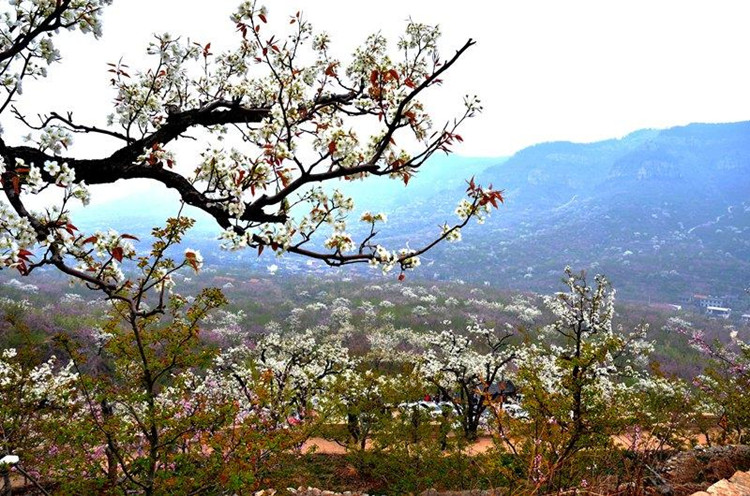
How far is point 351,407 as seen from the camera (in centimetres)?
1401

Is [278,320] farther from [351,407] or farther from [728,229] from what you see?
[728,229]

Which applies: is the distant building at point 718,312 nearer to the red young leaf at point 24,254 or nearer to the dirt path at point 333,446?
the dirt path at point 333,446

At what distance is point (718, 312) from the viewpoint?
88188 millimetres

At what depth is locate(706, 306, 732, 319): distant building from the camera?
281ft

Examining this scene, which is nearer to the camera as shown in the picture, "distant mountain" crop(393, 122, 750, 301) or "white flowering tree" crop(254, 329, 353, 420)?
"white flowering tree" crop(254, 329, 353, 420)

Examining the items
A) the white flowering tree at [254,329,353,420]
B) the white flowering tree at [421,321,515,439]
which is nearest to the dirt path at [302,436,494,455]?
the white flowering tree at [421,321,515,439]

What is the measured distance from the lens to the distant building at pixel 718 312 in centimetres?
8556

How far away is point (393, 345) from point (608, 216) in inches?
6543

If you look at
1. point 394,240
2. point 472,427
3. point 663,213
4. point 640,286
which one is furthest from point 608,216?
point 472,427

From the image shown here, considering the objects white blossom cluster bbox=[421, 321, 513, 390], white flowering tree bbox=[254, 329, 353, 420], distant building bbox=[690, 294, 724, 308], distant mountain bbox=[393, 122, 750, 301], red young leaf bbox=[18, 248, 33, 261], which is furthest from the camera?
distant mountain bbox=[393, 122, 750, 301]

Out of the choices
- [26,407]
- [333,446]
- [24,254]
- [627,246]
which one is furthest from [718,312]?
[24,254]

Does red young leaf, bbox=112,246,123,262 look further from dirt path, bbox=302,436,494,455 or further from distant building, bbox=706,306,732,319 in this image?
distant building, bbox=706,306,732,319

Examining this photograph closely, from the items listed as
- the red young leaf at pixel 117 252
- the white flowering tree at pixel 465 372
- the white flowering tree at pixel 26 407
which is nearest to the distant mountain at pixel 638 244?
the white flowering tree at pixel 465 372

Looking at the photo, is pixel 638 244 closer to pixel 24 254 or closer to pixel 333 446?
pixel 333 446
